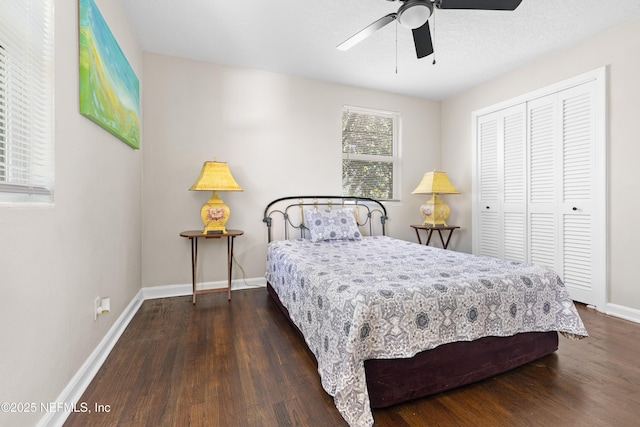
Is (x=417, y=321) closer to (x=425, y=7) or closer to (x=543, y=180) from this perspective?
(x=425, y=7)

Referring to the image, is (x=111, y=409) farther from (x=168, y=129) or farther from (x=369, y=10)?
(x=369, y=10)

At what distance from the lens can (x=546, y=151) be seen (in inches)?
125

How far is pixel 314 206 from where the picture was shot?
150 inches

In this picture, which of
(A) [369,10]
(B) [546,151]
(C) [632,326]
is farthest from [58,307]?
(B) [546,151]

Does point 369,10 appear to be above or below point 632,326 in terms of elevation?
above

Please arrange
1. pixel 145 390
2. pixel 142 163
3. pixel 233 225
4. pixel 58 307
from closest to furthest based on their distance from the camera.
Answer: pixel 58 307, pixel 145 390, pixel 142 163, pixel 233 225

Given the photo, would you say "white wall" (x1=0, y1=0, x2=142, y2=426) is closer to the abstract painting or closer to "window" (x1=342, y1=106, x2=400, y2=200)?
the abstract painting

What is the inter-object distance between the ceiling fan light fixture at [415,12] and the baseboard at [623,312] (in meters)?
2.95

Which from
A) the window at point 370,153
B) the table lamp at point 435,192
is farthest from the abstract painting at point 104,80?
the table lamp at point 435,192

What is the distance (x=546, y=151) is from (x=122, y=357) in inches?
169

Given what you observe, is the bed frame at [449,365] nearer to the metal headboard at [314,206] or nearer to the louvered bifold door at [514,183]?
the louvered bifold door at [514,183]

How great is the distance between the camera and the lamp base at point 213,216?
301 centimetres

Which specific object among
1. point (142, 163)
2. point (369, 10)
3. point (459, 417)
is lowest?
point (459, 417)

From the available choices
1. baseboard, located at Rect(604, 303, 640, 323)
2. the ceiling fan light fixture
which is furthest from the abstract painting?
baseboard, located at Rect(604, 303, 640, 323)
